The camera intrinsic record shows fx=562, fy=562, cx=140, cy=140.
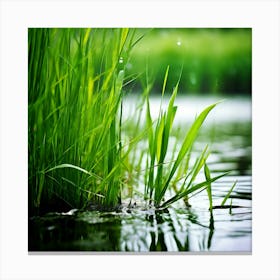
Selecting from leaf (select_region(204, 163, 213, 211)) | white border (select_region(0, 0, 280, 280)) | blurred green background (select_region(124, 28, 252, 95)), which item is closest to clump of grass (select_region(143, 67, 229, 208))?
leaf (select_region(204, 163, 213, 211))

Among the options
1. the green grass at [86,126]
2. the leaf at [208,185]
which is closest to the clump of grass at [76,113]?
the green grass at [86,126]

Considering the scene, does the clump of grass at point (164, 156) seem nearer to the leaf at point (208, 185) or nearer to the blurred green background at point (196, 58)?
the leaf at point (208, 185)

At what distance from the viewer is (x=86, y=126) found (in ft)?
7.51

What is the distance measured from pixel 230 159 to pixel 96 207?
66cm

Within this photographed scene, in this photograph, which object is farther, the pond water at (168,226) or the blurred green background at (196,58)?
the blurred green background at (196,58)

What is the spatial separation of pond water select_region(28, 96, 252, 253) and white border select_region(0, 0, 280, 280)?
49 mm
